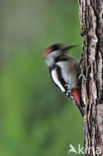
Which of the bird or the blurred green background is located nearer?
the bird

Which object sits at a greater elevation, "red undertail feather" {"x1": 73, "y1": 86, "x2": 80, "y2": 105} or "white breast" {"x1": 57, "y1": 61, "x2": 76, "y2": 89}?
"white breast" {"x1": 57, "y1": 61, "x2": 76, "y2": 89}

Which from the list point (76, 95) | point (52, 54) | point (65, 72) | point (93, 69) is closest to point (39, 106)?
point (52, 54)

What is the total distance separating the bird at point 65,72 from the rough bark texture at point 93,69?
32.0 inches

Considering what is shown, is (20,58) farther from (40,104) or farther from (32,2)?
(32,2)

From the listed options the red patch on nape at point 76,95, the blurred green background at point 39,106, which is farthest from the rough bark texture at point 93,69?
the blurred green background at point 39,106

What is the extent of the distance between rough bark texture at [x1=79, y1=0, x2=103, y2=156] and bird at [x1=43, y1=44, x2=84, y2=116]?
0.81 m

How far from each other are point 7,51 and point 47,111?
4.66m

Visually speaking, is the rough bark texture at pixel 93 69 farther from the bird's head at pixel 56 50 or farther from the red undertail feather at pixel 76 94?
the bird's head at pixel 56 50

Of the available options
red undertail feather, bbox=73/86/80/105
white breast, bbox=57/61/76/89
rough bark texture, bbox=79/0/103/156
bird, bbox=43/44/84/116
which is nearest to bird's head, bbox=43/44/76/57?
bird, bbox=43/44/84/116

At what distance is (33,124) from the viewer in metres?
5.51

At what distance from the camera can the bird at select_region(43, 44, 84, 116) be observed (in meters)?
3.97

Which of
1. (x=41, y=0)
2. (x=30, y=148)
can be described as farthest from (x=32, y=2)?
(x=30, y=148)

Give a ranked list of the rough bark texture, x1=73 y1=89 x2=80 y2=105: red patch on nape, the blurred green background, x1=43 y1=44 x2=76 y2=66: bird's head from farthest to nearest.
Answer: the blurred green background → x1=43 y1=44 x2=76 y2=66: bird's head → x1=73 y1=89 x2=80 y2=105: red patch on nape → the rough bark texture

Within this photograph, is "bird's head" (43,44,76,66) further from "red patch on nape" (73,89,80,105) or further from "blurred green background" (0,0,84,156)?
"blurred green background" (0,0,84,156)
